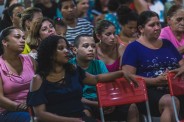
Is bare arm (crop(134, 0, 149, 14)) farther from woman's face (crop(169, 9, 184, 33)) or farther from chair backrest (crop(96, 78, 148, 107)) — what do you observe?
chair backrest (crop(96, 78, 148, 107))

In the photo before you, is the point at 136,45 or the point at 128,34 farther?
the point at 128,34

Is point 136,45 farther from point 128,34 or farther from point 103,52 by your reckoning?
point 128,34

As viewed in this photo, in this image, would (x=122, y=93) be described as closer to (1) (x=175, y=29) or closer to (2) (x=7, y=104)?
(2) (x=7, y=104)

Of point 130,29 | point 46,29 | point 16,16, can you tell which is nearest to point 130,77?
point 46,29

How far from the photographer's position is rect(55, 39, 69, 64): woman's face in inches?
213

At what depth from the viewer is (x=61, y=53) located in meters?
5.40

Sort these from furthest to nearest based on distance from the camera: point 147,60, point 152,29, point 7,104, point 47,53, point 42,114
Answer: point 152,29
point 147,60
point 7,104
point 47,53
point 42,114

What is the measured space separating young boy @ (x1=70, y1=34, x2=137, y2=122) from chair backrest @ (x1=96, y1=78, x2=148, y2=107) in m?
0.17

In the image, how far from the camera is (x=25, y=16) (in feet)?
24.0

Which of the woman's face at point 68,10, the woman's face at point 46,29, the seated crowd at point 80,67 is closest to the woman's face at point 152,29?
the seated crowd at point 80,67

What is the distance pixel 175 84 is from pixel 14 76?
5.23 ft

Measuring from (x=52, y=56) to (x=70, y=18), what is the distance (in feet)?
8.82

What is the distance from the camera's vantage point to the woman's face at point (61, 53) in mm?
5402

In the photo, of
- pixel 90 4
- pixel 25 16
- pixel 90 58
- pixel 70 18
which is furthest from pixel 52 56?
pixel 90 4
